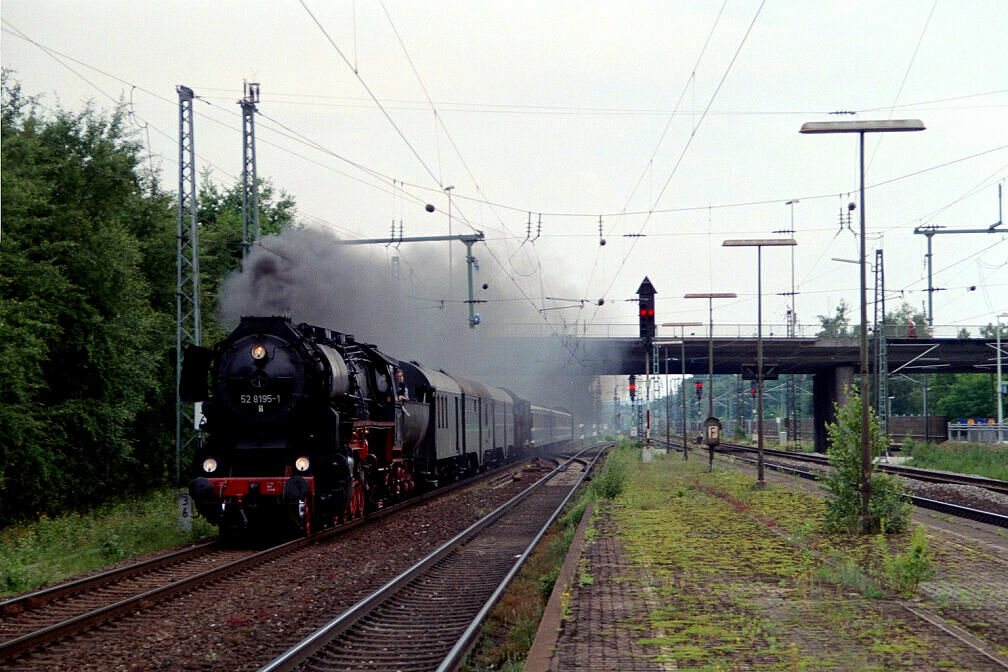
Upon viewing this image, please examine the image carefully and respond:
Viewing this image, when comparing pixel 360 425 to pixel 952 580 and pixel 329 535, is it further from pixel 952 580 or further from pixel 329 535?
pixel 952 580

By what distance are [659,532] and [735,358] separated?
4662 centimetres

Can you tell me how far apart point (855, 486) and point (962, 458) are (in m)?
25.1

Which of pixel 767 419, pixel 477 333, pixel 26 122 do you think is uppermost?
pixel 26 122

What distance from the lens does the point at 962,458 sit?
39.0 m

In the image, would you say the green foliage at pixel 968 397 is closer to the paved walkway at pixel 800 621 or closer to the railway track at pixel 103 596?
the paved walkway at pixel 800 621

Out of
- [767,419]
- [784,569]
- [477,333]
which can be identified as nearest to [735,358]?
[477,333]

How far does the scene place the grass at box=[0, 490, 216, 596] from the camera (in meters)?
13.4

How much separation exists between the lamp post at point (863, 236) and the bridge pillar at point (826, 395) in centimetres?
4337

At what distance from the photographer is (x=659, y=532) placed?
55.7ft

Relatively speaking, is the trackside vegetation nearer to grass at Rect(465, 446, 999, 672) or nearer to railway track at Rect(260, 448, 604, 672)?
grass at Rect(465, 446, 999, 672)

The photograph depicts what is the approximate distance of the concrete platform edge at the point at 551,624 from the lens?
24.9 feet

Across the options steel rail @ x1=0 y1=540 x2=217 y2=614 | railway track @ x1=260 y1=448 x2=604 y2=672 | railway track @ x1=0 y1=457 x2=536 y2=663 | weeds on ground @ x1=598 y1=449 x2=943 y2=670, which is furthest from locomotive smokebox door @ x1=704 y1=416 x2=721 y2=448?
steel rail @ x1=0 y1=540 x2=217 y2=614

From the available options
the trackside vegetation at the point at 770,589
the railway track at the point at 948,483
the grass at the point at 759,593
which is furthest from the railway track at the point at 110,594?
the railway track at the point at 948,483

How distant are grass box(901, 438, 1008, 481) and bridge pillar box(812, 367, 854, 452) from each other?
33.4 feet
